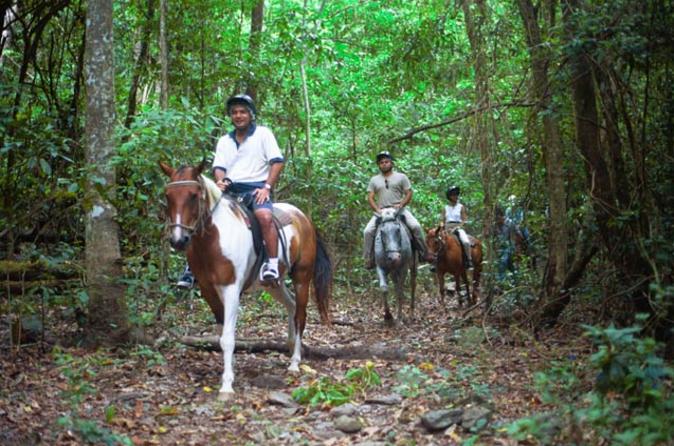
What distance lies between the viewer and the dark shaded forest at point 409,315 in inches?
220

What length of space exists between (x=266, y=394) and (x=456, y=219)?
935 centimetres

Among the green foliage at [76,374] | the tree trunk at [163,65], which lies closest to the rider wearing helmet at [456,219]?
the tree trunk at [163,65]

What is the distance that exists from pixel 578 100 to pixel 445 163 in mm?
12313

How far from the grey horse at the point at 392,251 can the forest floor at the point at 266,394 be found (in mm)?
2682

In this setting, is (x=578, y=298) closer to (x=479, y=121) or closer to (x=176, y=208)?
(x=479, y=121)

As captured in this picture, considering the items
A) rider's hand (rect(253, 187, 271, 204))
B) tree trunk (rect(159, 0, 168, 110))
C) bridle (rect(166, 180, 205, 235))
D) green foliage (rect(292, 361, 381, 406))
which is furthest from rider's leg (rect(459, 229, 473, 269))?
bridle (rect(166, 180, 205, 235))

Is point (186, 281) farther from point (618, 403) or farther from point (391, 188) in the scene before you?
point (391, 188)

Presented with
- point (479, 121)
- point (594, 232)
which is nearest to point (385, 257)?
point (479, 121)

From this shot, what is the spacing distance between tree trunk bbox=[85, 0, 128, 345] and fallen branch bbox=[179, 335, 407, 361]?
1.00 meters

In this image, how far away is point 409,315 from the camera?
521 inches

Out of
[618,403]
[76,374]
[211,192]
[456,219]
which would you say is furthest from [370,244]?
[618,403]

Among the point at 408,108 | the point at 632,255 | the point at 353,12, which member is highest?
the point at 353,12

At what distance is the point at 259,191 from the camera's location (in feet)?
26.8

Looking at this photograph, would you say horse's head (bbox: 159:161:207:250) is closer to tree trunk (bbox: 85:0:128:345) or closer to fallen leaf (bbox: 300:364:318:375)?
tree trunk (bbox: 85:0:128:345)
